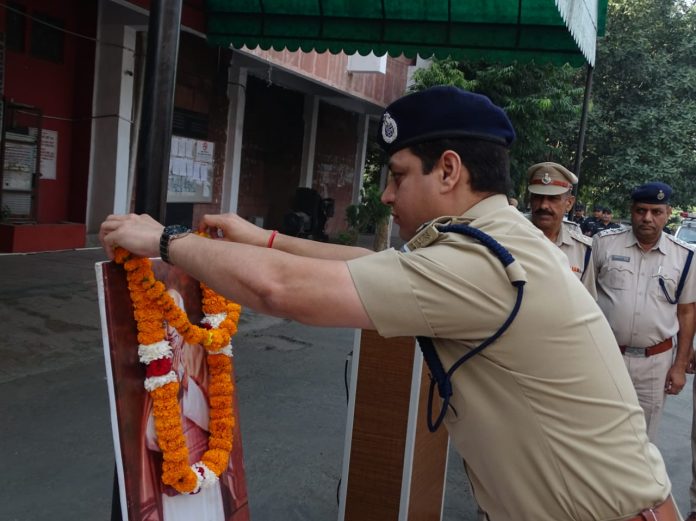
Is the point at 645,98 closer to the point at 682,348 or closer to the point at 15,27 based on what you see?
the point at 15,27

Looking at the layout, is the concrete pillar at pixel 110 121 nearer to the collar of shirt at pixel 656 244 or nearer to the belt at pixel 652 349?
the collar of shirt at pixel 656 244

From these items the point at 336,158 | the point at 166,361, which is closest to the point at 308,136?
the point at 336,158

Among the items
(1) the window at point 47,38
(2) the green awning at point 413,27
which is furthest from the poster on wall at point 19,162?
(2) the green awning at point 413,27

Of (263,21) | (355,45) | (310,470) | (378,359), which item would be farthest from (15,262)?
(378,359)

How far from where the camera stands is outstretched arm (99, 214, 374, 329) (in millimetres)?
1281

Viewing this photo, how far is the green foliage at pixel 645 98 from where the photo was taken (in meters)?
19.1

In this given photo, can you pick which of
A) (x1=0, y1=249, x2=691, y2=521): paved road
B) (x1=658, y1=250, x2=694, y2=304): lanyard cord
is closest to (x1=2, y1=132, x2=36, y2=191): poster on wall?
(x1=0, y1=249, x2=691, y2=521): paved road

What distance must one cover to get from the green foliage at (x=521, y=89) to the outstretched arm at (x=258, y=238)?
12298 millimetres

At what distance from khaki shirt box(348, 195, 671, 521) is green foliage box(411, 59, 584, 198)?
1291 centimetres

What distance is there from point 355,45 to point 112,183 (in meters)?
5.15

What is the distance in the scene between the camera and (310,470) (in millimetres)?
3771

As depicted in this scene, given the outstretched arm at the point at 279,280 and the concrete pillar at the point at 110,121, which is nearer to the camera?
the outstretched arm at the point at 279,280

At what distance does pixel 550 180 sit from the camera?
360cm

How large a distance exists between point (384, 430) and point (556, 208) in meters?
1.69
